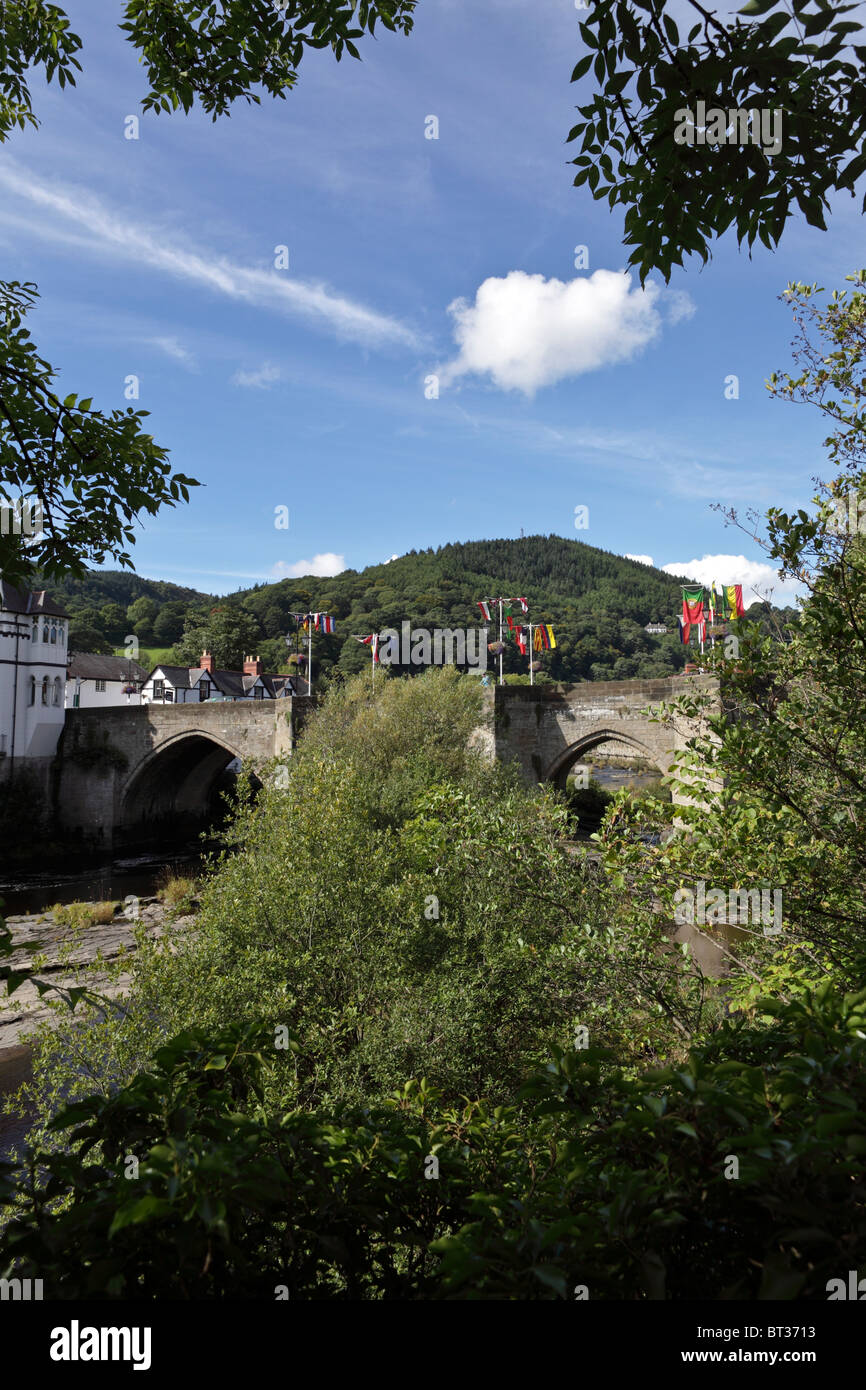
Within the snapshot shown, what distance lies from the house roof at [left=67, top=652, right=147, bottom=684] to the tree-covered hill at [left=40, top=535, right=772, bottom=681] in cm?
927

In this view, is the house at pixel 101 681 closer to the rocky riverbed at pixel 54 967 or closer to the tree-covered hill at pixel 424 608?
the tree-covered hill at pixel 424 608

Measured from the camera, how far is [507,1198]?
2309 mm

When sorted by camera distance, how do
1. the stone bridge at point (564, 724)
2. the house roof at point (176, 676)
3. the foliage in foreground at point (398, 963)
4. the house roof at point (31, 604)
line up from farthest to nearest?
the house roof at point (176, 676) < the house roof at point (31, 604) < the stone bridge at point (564, 724) < the foliage in foreground at point (398, 963)

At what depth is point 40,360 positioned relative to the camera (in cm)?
496

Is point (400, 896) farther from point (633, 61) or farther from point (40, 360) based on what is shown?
point (633, 61)

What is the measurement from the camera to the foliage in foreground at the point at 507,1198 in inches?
72.8

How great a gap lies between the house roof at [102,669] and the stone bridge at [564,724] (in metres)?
39.8

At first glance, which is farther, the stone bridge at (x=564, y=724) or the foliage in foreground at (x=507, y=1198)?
the stone bridge at (x=564, y=724)

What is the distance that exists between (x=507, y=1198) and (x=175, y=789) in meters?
46.6

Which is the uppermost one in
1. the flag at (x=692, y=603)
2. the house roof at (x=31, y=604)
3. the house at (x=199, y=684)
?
the house roof at (x=31, y=604)

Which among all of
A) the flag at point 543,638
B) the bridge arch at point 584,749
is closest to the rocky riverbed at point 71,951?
the bridge arch at point 584,749

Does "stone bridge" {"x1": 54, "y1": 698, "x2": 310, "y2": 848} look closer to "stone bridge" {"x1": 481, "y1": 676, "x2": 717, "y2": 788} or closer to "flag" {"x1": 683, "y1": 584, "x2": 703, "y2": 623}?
"stone bridge" {"x1": 481, "y1": 676, "x2": 717, "y2": 788}
